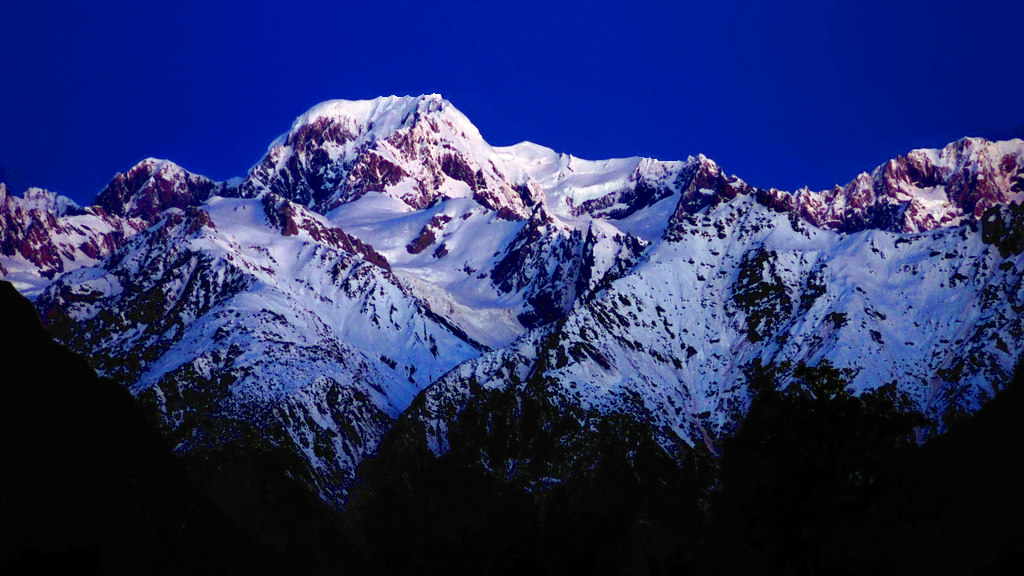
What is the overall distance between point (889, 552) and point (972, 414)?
185636 mm

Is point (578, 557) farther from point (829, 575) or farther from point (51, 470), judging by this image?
point (51, 470)

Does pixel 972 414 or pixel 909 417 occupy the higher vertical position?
pixel 972 414

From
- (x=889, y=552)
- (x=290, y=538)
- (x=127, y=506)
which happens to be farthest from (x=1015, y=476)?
(x=290, y=538)

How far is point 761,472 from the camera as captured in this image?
26.5 meters

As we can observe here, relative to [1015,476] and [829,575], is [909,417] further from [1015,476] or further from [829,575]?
[1015,476]

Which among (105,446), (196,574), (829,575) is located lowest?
(829,575)

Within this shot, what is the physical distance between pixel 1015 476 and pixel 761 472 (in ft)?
359

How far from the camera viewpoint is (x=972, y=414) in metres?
190

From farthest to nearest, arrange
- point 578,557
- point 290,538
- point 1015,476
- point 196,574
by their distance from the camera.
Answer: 1. point 290,538
2. point 1015,476
3. point 578,557
4. point 196,574

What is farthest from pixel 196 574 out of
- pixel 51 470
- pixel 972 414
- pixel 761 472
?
pixel 972 414

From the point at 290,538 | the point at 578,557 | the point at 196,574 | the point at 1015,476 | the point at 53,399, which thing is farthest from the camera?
the point at 290,538

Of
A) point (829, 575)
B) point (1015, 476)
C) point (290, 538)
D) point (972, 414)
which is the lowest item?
point (829, 575)

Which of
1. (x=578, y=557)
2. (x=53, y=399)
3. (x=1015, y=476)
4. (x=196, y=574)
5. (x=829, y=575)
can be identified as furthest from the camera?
(x=1015, y=476)

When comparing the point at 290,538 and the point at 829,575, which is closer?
the point at 829,575
